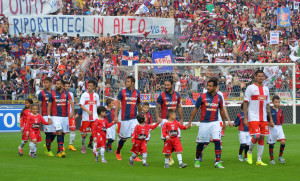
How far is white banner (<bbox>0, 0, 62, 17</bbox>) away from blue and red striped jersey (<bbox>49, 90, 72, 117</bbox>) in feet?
60.6

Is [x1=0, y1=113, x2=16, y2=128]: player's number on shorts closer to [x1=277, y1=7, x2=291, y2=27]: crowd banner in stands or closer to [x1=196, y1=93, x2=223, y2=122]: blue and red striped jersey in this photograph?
[x1=196, y1=93, x2=223, y2=122]: blue and red striped jersey

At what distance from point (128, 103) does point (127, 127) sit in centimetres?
60

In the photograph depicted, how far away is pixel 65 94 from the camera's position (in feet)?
54.5

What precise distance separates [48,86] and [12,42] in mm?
18796

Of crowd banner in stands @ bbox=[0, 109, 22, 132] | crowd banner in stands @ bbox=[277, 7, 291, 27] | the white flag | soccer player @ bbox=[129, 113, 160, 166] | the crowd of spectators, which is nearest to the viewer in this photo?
soccer player @ bbox=[129, 113, 160, 166]

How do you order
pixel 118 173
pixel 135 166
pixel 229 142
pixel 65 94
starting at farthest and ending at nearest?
1. pixel 229 142
2. pixel 65 94
3. pixel 135 166
4. pixel 118 173

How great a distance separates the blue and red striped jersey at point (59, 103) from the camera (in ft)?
53.5

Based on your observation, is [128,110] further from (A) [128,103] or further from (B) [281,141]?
(B) [281,141]

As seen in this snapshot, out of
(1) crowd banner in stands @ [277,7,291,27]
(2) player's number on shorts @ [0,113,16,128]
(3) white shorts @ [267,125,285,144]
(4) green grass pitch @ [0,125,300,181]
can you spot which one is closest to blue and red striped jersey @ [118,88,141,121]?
Result: (4) green grass pitch @ [0,125,300,181]

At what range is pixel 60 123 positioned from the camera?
1628cm

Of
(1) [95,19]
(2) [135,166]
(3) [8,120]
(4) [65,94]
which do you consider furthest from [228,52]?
(2) [135,166]

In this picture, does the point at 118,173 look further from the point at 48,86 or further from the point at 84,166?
the point at 48,86

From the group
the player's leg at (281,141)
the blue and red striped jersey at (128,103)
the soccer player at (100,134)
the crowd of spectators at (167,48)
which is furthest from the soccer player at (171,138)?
the crowd of spectators at (167,48)

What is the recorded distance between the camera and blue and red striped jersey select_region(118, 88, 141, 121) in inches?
593
